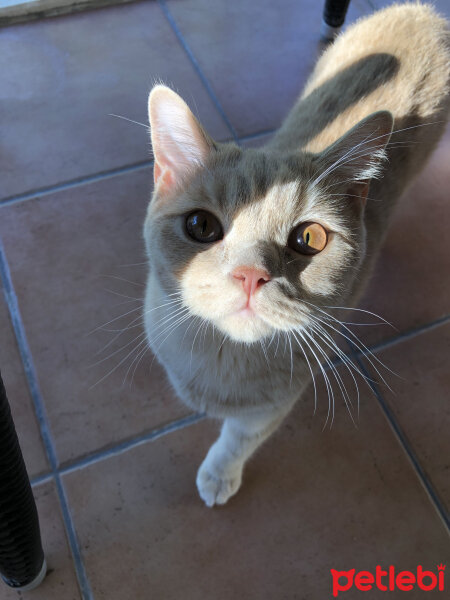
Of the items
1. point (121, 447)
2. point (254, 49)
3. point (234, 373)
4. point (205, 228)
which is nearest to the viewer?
point (205, 228)

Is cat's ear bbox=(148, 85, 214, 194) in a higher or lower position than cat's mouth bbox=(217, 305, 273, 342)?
higher

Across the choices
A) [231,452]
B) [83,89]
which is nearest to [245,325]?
[231,452]

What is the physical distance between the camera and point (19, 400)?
1.21m

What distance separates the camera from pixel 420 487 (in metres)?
1.18

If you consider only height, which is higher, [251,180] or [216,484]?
[251,180]

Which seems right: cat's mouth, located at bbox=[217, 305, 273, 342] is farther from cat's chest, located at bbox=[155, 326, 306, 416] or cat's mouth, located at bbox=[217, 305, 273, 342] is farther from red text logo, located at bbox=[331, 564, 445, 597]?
red text logo, located at bbox=[331, 564, 445, 597]

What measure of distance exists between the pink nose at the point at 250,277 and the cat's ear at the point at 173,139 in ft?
0.75

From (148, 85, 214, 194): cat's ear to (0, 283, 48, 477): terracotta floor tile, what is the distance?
2.15 feet

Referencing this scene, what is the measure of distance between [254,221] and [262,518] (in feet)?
2.32

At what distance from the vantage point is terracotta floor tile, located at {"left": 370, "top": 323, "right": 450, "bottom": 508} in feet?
4.01

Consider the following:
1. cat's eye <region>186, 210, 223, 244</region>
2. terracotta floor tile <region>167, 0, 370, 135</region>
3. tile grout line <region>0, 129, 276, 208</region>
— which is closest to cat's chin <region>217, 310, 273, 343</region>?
cat's eye <region>186, 210, 223, 244</region>

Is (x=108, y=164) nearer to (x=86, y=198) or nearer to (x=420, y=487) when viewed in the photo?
(x=86, y=198)

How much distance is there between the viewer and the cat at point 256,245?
74 centimetres

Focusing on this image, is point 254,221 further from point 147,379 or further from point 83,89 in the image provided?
point 83,89
